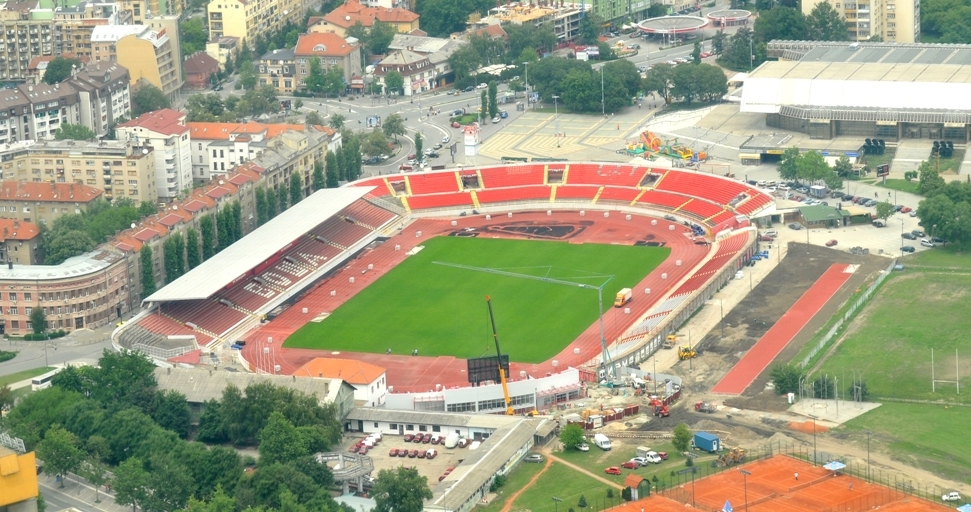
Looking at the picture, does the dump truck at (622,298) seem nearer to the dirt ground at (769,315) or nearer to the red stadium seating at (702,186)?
the dirt ground at (769,315)

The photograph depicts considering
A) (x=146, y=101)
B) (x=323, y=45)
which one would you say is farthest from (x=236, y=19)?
(x=146, y=101)

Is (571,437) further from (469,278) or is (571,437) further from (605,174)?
(605,174)

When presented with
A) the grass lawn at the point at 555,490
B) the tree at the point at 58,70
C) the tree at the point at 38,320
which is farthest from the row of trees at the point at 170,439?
the tree at the point at 58,70

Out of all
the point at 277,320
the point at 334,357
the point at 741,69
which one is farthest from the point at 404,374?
the point at 741,69

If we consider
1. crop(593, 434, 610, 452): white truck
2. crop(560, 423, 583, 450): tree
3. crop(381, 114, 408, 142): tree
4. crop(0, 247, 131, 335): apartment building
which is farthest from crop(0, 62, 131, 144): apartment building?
→ crop(593, 434, 610, 452): white truck

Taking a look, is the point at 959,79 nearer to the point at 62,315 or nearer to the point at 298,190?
the point at 298,190

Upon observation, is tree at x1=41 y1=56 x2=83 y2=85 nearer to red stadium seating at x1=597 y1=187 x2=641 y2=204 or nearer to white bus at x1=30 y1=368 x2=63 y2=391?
red stadium seating at x1=597 y1=187 x2=641 y2=204
